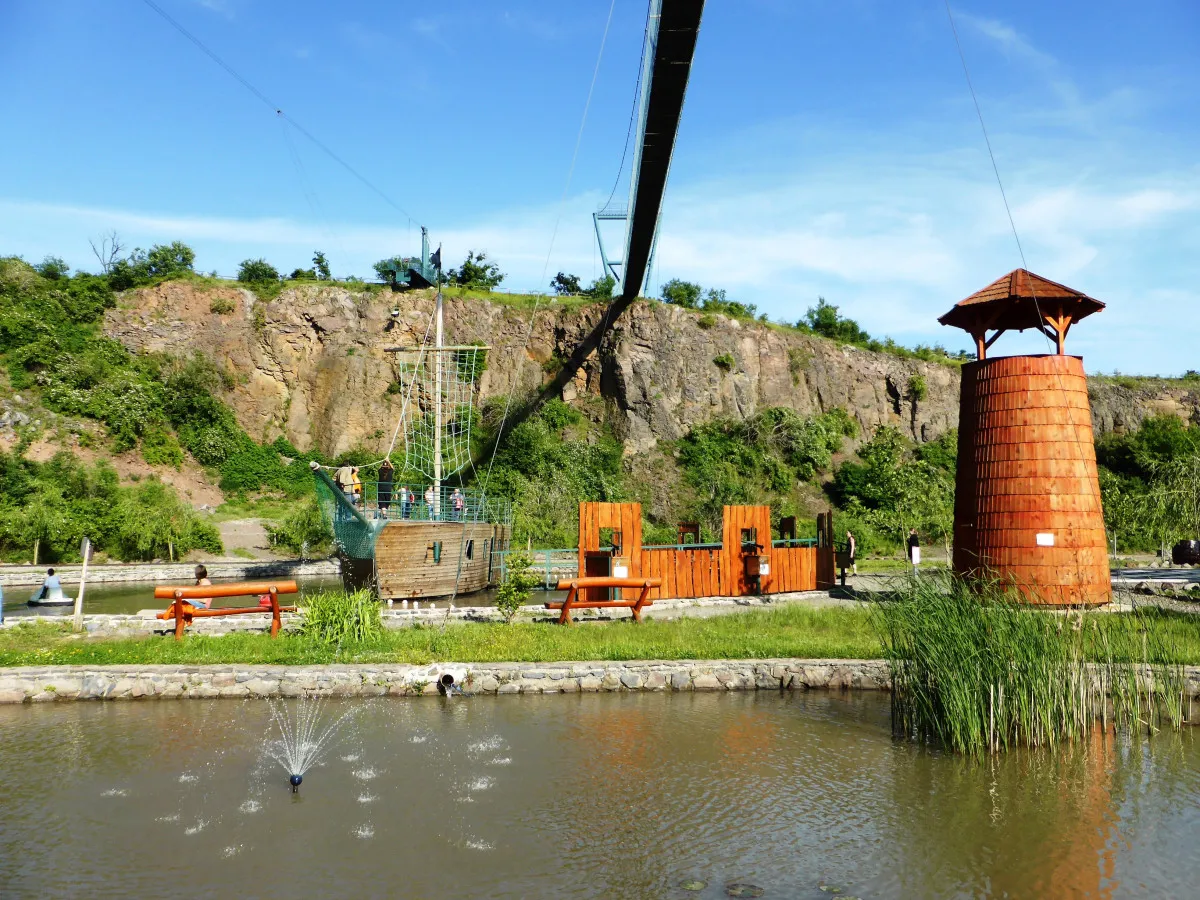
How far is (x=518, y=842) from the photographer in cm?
688

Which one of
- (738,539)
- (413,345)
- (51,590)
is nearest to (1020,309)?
(738,539)

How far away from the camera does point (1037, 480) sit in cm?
1669

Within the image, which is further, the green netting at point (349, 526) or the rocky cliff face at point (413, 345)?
the rocky cliff face at point (413, 345)

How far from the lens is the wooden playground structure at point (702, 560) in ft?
61.4

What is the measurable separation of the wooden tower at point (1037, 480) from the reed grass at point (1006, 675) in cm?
627

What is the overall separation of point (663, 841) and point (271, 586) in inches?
342

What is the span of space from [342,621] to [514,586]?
3.09m

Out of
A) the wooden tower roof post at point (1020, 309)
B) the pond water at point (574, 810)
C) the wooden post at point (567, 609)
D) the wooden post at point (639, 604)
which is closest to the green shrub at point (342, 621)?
the pond water at point (574, 810)

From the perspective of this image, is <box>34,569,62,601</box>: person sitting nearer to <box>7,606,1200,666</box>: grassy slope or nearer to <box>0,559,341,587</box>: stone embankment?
<box>7,606,1200,666</box>: grassy slope

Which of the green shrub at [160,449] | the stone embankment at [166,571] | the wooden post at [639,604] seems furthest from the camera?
the green shrub at [160,449]

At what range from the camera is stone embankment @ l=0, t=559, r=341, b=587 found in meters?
26.8

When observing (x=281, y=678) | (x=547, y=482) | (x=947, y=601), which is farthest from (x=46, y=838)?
(x=547, y=482)

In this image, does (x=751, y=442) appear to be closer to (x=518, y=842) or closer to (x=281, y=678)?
(x=281, y=678)

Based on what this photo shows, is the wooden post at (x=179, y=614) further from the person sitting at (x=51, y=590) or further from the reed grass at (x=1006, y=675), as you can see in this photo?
the reed grass at (x=1006, y=675)
